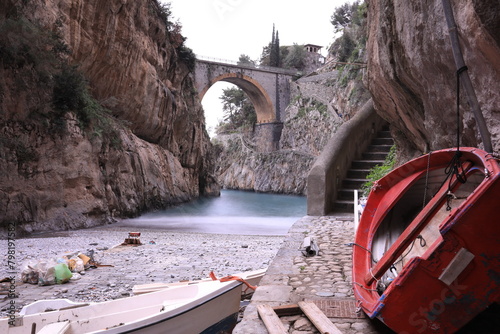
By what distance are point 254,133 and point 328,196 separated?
3807cm

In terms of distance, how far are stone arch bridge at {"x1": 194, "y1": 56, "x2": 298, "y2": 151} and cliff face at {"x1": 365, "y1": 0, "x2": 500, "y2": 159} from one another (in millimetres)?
28295

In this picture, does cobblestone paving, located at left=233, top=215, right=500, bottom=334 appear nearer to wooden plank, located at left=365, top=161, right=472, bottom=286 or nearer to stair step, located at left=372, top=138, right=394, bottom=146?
wooden plank, located at left=365, top=161, right=472, bottom=286

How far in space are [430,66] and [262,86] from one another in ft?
119

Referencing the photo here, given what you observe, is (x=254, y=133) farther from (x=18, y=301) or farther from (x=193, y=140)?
(x=18, y=301)

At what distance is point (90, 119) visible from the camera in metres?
12.6

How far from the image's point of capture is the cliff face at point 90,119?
394 inches

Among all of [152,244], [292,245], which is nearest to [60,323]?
[292,245]

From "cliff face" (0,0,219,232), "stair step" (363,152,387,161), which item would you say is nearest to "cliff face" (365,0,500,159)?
"stair step" (363,152,387,161)

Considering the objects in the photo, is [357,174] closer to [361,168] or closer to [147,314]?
[361,168]

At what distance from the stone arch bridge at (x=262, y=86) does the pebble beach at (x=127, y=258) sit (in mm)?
25593

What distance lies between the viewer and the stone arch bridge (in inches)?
1384

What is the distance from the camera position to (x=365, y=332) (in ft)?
9.14

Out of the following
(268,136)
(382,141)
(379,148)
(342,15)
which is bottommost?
(379,148)

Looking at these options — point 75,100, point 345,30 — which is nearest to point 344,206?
point 75,100
